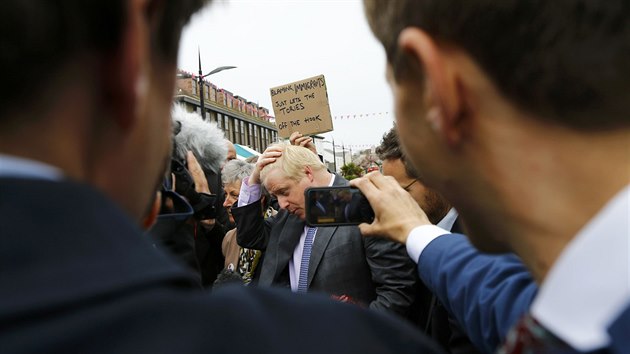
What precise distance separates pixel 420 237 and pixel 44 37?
1166 mm

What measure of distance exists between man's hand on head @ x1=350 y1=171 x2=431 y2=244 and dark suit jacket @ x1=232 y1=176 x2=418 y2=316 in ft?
3.08

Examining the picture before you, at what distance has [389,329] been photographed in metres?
0.62

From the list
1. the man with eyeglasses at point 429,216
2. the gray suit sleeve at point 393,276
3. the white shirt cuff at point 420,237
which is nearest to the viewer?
the white shirt cuff at point 420,237

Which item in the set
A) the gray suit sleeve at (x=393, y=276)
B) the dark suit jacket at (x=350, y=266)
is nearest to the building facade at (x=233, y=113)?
the dark suit jacket at (x=350, y=266)

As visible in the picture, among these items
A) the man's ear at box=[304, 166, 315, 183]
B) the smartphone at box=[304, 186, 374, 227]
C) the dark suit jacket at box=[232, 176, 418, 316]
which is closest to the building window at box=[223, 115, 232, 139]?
the man's ear at box=[304, 166, 315, 183]

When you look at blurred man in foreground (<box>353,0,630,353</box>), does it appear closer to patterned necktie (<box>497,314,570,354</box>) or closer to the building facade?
patterned necktie (<box>497,314,570,354</box>)

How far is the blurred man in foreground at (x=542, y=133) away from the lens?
62cm

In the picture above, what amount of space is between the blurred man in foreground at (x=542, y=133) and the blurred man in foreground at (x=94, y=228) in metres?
0.23

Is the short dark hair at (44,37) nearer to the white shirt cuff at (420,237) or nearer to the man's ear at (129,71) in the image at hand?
the man's ear at (129,71)

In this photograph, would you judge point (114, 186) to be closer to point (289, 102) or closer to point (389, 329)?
point (389, 329)

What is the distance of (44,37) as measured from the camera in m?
0.48

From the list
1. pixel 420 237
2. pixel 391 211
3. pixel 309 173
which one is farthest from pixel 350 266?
pixel 420 237

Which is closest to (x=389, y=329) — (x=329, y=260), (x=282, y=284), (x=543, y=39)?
(x=543, y=39)

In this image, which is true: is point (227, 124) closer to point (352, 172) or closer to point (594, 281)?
point (352, 172)
